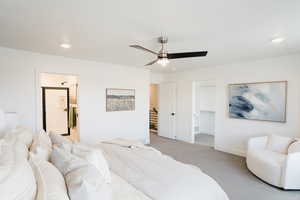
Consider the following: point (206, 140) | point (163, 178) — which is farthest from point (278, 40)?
point (206, 140)

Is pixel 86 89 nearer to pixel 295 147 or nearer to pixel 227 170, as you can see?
pixel 227 170

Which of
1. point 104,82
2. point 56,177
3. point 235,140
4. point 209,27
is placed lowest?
point 235,140

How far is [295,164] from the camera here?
268cm

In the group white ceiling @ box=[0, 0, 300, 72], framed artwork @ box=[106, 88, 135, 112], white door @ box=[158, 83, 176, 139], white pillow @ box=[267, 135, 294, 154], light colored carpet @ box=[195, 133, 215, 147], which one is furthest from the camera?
white door @ box=[158, 83, 176, 139]

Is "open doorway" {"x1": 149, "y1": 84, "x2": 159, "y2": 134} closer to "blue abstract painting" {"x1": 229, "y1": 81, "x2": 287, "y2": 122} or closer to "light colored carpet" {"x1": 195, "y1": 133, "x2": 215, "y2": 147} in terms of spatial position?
"light colored carpet" {"x1": 195, "y1": 133, "x2": 215, "y2": 147}

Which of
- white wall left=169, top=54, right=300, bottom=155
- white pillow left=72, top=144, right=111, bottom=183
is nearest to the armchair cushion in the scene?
white wall left=169, top=54, right=300, bottom=155

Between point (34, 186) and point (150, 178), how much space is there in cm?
101

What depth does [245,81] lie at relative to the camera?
14.3 ft

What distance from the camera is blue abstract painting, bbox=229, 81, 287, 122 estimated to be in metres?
3.81

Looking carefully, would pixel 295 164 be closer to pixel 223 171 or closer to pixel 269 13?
pixel 223 171

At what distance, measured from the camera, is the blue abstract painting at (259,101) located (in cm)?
381

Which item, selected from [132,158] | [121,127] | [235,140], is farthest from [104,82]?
[235,140]

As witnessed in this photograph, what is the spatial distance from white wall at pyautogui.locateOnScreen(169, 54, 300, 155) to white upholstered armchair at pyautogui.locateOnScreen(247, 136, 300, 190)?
1.88ft

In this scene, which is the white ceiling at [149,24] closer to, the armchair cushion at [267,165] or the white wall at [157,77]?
the armchair cushion at [267,165]
